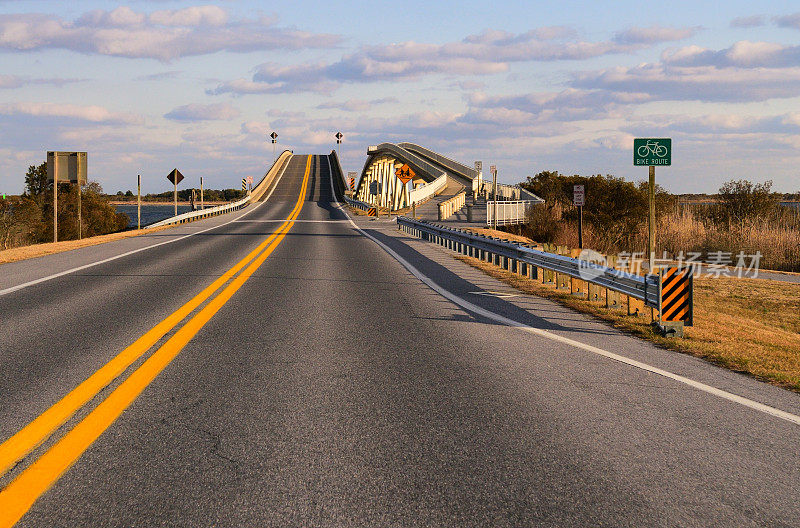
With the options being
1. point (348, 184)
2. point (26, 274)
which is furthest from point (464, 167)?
point (26, 274)

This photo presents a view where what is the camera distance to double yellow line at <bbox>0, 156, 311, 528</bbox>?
3.43m

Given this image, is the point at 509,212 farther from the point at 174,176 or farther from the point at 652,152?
the point at 652,152

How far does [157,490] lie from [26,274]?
11.7 meters

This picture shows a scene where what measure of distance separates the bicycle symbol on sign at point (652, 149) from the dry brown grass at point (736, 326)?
3.43 m

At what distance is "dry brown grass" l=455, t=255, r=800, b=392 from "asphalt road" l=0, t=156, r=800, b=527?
0.44 meters

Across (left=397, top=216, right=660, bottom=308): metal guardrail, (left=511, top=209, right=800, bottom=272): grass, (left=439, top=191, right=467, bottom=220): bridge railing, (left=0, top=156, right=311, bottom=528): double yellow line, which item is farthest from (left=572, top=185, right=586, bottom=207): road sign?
(left=0, top=156, right=311, bottom=528): double yellow line

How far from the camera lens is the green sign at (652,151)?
1445cm

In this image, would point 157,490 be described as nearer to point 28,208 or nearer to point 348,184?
point 28,208

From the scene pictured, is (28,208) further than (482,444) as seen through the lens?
Yes

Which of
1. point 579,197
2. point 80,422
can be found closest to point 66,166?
point 579,197

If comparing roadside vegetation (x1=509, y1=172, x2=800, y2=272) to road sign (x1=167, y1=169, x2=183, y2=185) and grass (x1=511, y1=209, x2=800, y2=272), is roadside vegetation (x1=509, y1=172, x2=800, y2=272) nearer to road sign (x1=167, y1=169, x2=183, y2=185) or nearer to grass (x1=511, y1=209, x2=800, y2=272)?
grass (x1=511, y1=209, x2=800, y2=272)

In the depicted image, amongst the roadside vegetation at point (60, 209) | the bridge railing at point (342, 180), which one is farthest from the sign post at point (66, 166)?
the roadside vegetation at point (60, 209)

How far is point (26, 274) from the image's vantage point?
1342cm

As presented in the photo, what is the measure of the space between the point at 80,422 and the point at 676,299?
6.53 meters
